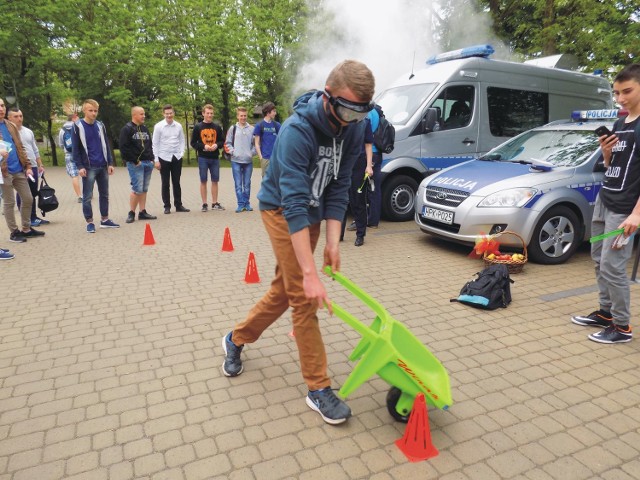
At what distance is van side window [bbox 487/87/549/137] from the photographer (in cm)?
877

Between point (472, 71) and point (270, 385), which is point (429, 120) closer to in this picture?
point (472, 71)

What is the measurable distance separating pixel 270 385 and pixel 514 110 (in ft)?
26.1

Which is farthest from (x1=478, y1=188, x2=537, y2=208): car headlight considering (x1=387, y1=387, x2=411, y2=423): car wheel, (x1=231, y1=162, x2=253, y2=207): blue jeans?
(x1=231, y1=162, x2=253, y2=207): blue jeans

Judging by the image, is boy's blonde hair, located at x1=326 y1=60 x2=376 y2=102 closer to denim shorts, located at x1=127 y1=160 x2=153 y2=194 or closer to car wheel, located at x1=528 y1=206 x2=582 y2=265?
car wheel, located at x1=528 y1=206 x2=582 y2=265

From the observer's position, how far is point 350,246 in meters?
6.85

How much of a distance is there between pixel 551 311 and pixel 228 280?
3.36 metres

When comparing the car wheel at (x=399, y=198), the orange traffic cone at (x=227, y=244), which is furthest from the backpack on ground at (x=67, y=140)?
the car wheel at (x=399, y=198)

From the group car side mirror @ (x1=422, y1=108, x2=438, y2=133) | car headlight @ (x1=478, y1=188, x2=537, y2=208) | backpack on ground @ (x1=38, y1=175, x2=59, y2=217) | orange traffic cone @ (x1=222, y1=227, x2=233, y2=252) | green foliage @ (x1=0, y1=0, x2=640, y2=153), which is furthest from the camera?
green foliage @ (x1=0, y1=0, x2=640, y2=153)

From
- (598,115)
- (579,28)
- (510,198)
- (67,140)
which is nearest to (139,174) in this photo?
(67,140)

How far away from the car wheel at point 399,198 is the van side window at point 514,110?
2.00 meters

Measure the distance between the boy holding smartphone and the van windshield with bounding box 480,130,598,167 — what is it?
2.44 meters

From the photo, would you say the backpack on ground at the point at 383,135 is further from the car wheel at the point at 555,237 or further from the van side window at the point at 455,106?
the car wheel at the point at 555,237

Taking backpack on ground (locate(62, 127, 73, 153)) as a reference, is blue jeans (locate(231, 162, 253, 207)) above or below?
below

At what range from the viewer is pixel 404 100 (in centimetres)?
863
